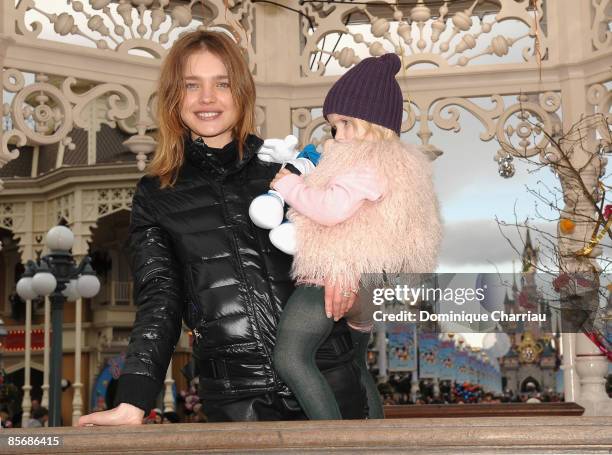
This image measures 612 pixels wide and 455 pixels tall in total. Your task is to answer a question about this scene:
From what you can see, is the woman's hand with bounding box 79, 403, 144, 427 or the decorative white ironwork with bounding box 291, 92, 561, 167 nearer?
the woman's hand with bounding box 79, 403, 144, 427

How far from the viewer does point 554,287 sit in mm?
1877

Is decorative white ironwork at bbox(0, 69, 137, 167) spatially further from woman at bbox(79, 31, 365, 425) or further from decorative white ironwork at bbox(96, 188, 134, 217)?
decorative white ironwork at bbox(96, 188, 134, 217)

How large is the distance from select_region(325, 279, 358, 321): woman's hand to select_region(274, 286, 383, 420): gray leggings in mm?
15

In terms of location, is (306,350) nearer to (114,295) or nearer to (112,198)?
(112,198)

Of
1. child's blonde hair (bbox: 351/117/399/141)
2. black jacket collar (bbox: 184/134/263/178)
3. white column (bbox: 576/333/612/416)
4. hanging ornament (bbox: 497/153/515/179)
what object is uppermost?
hanging ornament (bbox: 497/153/515/179)

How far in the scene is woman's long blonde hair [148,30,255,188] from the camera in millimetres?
2039

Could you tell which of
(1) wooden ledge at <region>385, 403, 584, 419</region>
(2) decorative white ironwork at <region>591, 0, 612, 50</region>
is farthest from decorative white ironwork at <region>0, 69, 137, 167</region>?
(2) decorative white ironwork at <region>591, 0, 612, 50</region>

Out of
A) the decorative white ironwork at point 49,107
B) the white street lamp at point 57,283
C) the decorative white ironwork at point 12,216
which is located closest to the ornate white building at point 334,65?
the decorative white ironwork at point 49,107

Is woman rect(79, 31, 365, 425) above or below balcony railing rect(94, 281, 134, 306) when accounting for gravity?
below

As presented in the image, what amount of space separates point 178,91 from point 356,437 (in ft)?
2.99

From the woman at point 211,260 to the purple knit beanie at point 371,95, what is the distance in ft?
0.59

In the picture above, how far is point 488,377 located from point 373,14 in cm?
1423

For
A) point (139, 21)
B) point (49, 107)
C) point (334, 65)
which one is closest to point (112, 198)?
point (334, 65)

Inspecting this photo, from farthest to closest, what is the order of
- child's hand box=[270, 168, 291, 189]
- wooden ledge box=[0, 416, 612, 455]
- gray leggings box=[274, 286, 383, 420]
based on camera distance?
child's hand box=[270, 168, 291, 189], gray leggings box=[274, 286, 383, 420], wooden ledge box=[0, 416, 612, 455]
